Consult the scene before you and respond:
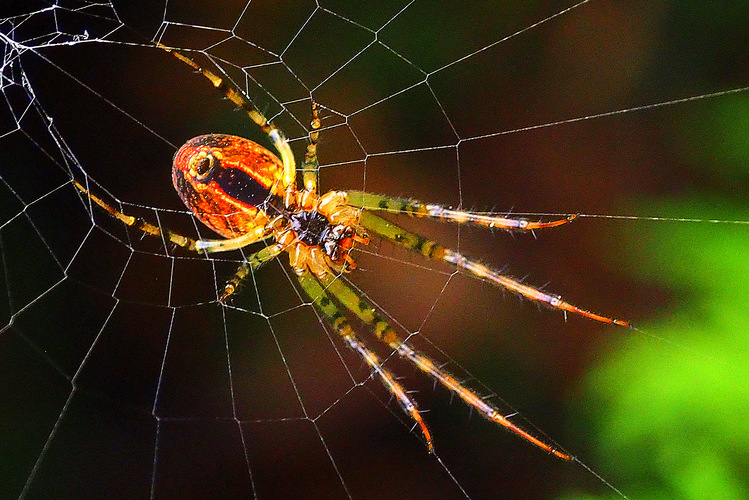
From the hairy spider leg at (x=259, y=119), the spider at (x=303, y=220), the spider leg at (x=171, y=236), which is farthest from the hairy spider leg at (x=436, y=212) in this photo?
the spider leg at (x=171, y=236)

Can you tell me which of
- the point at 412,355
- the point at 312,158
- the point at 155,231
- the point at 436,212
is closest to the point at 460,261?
the point at 436,212

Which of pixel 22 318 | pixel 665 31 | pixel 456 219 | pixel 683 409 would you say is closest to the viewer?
pixel 456 219

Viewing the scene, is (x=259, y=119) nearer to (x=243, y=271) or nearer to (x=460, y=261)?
(x=243, y=271)

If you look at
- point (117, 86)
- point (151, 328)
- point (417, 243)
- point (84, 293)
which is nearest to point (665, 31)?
point (417, 243)

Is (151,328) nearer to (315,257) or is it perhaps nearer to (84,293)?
(84,293)

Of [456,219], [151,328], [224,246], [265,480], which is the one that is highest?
[456,219]

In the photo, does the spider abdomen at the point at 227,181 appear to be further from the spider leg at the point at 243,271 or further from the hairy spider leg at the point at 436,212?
the hairy spider leg at the point at 436,212

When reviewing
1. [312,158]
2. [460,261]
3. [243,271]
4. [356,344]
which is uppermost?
[312,158]
